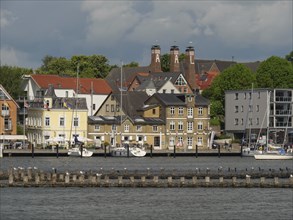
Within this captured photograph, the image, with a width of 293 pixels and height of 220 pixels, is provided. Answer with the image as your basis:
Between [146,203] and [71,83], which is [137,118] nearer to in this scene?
[71,83]

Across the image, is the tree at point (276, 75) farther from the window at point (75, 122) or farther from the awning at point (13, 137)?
the awning at point (13, 137)

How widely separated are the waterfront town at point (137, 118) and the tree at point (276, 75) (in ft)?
28.2

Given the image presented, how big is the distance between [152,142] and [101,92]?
20.3m

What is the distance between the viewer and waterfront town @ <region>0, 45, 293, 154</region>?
15600 cm

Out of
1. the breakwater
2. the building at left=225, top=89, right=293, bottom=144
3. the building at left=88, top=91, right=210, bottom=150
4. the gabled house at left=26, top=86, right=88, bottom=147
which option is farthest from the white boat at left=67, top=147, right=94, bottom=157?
the breakwater

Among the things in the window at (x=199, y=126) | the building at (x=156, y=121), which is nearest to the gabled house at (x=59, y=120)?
the building at (x=156, y=121)

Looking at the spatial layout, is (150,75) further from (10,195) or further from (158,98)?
(10,195)

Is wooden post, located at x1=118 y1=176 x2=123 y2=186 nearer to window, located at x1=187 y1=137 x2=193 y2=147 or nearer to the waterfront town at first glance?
the waterfront town

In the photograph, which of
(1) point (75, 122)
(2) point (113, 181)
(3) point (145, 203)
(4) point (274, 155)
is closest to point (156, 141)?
(1) point (75, 122)

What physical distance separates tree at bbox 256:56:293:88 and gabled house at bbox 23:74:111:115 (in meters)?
25.2

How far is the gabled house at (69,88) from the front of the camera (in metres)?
171

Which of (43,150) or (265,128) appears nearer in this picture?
(43,150)

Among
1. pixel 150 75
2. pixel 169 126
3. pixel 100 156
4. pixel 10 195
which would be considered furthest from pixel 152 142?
pixel 10 195

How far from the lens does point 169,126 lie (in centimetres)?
15938
